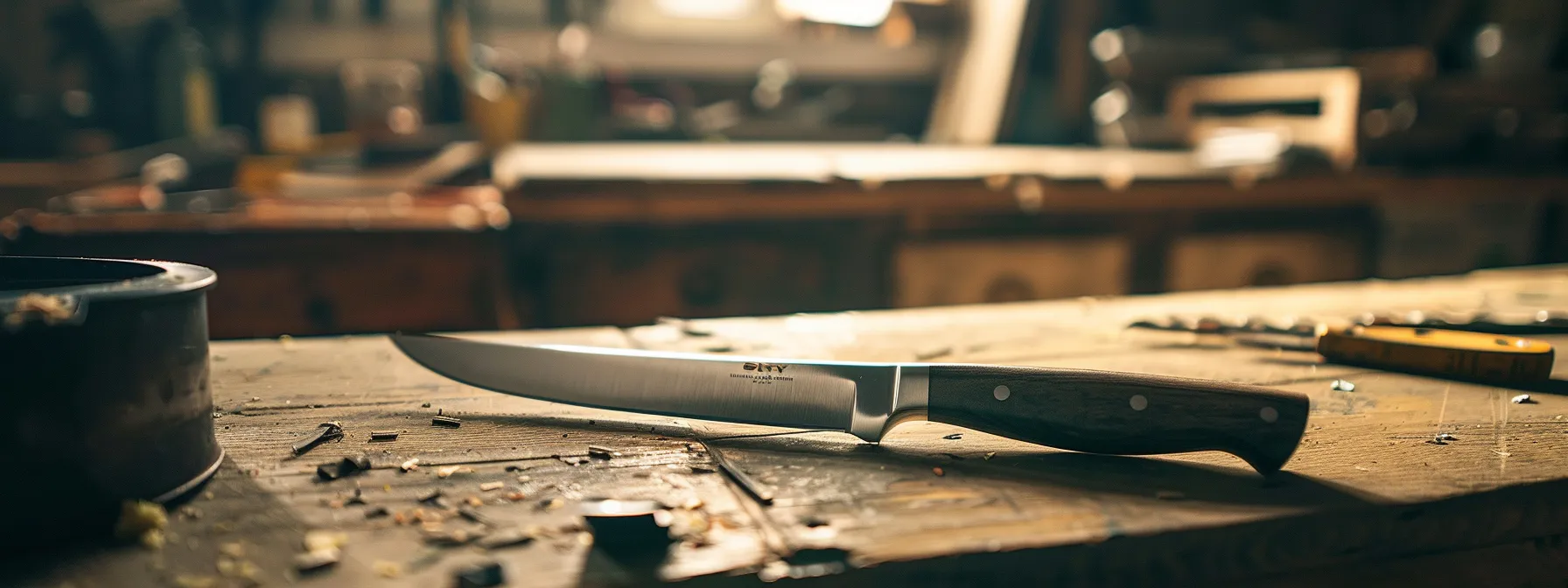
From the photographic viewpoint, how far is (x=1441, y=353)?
1.05 metres

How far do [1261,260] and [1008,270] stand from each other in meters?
0.80

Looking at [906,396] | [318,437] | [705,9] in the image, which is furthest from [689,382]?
[705,9]

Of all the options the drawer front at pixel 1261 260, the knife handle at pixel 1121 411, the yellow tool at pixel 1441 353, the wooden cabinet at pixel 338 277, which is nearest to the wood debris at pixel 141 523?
the knife handle at pixel 1121 411

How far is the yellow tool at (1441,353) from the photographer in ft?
3.33

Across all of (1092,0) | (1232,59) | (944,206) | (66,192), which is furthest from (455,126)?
(1232,59)

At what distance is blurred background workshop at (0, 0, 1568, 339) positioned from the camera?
6.73ft

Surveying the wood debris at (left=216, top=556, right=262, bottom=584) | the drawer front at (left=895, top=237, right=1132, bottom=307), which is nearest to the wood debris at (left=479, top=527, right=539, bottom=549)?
the wood debris at (left=216, top=556, right=262, bottom=584)

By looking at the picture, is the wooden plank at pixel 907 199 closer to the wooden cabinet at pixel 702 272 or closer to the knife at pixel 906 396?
the wooden cabinet at pixel 702 272

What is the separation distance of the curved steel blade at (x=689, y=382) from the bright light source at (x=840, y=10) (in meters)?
3.33

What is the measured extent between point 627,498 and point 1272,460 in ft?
1.58

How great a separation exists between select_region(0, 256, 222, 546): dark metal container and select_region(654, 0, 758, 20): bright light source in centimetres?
347

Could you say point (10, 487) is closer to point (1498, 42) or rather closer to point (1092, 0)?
point (1092, 0)

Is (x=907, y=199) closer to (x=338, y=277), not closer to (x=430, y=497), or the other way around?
(x=338, y=277)

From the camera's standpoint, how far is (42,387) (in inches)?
21.5
